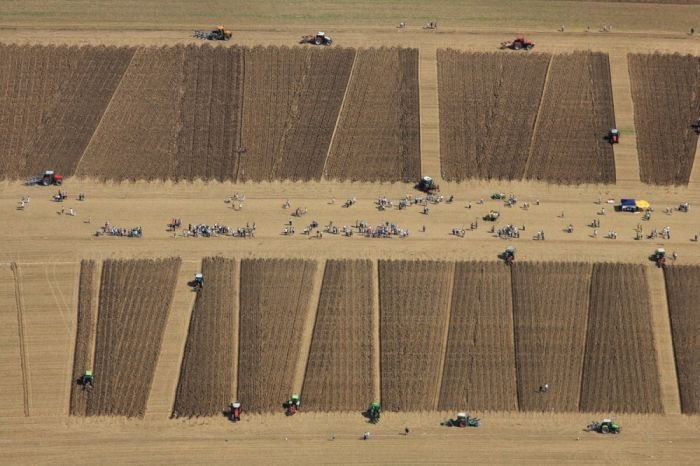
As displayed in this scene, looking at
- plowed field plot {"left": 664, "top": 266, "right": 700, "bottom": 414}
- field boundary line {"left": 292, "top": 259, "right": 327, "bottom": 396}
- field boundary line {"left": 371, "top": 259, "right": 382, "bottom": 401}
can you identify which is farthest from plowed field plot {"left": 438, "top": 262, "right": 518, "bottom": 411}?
plowed field plot {"left": 664, "top": 266, "right": 700, "bottom": 414}

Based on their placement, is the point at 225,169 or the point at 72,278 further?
the point at 225,169

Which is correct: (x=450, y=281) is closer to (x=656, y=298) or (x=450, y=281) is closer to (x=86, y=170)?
(x=656, y=298)

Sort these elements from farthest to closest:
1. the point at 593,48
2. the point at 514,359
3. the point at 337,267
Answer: the point at 593,48 → the point at 337,267 → the point at 514,359

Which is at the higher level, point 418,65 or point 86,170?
point 418,65

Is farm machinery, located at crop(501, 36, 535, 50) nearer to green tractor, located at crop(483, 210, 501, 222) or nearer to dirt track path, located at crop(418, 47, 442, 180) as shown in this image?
dirt track path, located at crop(418, 47, 442, 180)

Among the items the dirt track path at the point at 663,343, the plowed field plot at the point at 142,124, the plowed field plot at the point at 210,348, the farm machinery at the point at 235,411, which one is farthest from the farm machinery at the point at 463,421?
the plowed field plot at the point at 142,124

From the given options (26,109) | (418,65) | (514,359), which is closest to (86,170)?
(26,109)
